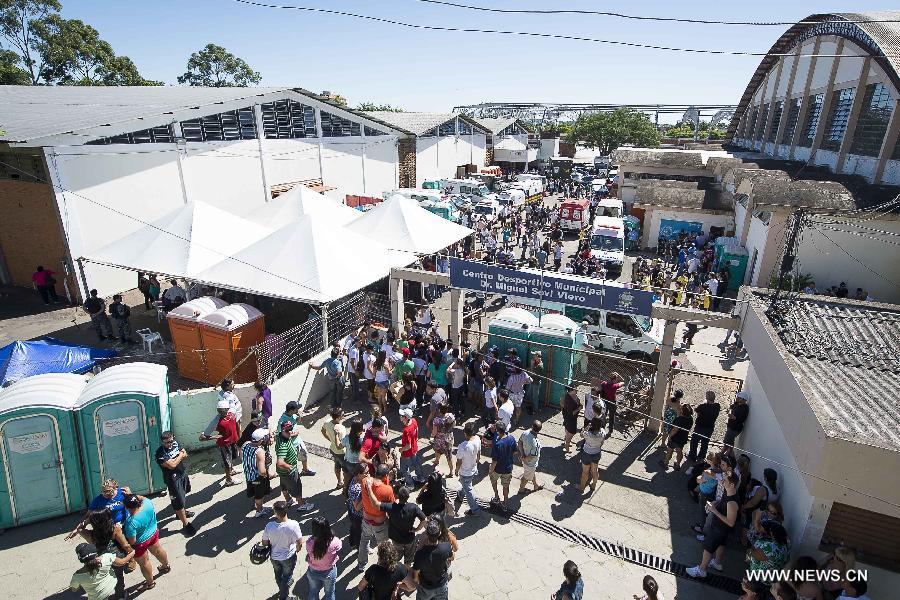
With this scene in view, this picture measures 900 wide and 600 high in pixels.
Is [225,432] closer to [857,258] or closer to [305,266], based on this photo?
[305,266]

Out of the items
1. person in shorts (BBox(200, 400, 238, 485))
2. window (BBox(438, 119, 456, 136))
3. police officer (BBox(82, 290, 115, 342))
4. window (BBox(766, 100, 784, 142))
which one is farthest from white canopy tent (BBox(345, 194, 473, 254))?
window (BBox(438, 119, 456, 136))

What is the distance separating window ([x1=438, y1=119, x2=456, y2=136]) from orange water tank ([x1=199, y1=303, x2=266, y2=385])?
3125cm

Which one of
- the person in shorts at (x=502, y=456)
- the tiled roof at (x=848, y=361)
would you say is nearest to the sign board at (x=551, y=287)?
the tiled roof at (x=848, y=361)

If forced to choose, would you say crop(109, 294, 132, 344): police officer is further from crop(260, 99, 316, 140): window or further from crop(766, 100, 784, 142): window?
crop(766, 100, 784, 142): window

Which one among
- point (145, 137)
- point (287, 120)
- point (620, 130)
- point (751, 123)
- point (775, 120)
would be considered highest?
point (775, 120)

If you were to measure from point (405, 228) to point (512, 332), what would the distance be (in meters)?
6.06

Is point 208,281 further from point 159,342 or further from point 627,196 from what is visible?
point 627,196

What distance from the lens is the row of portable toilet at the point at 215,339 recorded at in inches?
391

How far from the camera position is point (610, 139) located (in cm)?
5738

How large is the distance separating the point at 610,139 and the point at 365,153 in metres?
38.4

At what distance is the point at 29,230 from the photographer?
1588cm

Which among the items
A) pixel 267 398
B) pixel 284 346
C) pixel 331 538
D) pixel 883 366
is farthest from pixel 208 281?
pixel 883 366

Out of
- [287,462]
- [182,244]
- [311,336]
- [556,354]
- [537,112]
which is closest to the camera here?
[287,462]

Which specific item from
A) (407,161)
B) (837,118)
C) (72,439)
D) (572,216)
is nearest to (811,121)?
(837,118)
